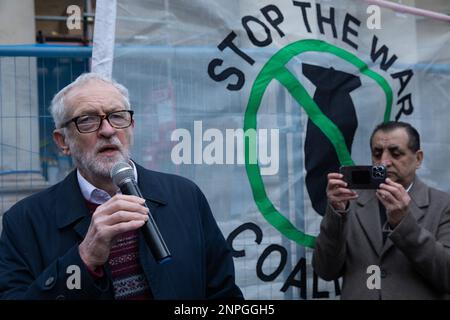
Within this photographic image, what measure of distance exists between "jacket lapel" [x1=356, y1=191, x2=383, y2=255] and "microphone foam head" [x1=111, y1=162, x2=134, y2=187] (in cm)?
156

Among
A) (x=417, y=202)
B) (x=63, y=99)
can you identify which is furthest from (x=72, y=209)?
(x=417, y=202)

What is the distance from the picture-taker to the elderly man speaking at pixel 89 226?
6.82 ft

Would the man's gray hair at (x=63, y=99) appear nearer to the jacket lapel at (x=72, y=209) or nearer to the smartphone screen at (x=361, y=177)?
the jacket lapel at (x=72, y=209)

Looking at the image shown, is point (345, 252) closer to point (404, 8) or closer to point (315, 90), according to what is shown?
point (315, 90)

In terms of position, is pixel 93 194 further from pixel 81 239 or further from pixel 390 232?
pixel 390 232

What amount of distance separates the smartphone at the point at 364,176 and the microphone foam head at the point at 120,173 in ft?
4.64

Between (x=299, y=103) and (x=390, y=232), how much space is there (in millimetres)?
958

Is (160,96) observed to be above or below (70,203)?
above

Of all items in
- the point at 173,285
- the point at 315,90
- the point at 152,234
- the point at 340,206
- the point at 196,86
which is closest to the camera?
the point at 152,234

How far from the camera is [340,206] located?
316cm

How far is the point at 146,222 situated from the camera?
1.88 meters

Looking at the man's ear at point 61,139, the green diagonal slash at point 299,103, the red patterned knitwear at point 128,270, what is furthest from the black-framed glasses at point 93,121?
the green diagonal slash at point 299,103

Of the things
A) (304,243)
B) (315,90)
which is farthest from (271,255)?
(315,90)

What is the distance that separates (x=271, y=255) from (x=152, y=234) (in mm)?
1731
